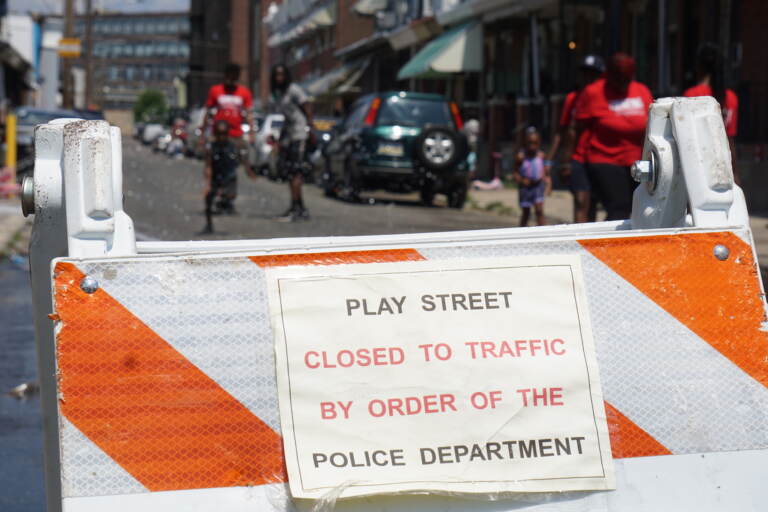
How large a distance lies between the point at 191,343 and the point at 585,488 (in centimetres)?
76

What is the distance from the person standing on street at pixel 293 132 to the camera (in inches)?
Result: 595

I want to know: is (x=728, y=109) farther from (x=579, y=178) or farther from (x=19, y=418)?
(x=19, y=418)

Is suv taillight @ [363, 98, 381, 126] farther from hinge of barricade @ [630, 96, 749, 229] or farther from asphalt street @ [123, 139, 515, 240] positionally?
hinge of barricade @ [630, 96, 749, 229]

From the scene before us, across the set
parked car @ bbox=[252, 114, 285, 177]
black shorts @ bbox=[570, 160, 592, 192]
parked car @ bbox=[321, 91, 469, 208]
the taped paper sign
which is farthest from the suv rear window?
the taped paper sign

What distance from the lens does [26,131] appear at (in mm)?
29688

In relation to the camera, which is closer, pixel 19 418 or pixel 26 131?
pixel 19 418

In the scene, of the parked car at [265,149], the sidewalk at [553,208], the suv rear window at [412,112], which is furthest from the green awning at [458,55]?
the suv rear window at [412,112]

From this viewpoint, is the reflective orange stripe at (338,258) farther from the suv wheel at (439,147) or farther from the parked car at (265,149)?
the parked car at (265,149)

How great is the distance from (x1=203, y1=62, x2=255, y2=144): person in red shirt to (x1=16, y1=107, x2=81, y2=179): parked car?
13819 mm

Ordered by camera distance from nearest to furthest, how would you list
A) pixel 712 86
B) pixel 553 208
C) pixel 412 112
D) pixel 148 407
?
pixel 148 407, pixel 712 86, pixel 553 208, pixel 412 112

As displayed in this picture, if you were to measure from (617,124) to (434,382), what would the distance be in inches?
262

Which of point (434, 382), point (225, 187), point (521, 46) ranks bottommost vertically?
point (225, 187)

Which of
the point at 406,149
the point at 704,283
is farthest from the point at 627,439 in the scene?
the point at 406,149

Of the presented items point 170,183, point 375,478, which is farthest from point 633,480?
point 170,183
